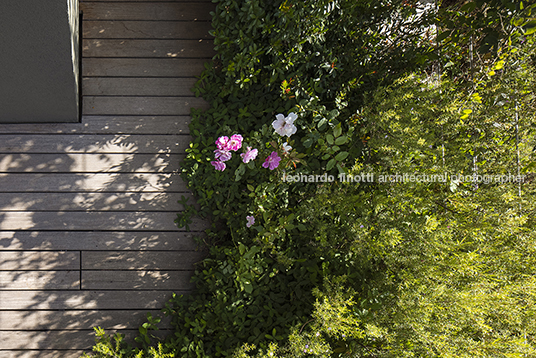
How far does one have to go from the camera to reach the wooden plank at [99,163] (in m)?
2.07

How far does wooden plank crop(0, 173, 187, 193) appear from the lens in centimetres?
207

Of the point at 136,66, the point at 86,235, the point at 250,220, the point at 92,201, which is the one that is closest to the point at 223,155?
the point at 250,220

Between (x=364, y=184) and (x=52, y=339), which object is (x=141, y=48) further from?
(x=52, y=339)

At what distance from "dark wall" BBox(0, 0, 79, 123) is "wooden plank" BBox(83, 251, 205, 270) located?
1.01m

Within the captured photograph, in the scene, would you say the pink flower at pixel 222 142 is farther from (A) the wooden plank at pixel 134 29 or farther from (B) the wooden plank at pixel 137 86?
(A) the wooden plank at pixel 134 29

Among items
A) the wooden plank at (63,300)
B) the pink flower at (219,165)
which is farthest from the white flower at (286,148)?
the wooden plank at (63,300)

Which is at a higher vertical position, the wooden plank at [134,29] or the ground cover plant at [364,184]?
the wooden plank at [134,29]

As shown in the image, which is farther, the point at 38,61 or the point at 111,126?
the point at 111,126

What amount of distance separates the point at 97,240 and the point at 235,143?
50.1 inches

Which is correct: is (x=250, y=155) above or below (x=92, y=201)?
above

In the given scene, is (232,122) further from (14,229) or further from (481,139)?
(14,229)

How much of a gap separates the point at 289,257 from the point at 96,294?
56.8 inches

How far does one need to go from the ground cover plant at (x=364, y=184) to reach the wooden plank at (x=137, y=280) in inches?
4.6

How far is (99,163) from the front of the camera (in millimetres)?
2078
